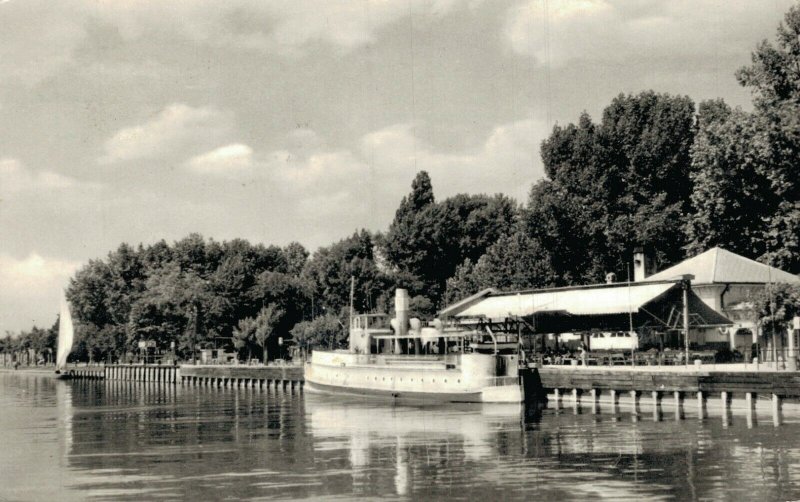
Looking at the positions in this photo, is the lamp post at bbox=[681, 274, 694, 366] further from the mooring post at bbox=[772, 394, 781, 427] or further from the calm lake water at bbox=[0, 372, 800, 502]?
the mooring post at bbox=[772, 394, 781, 427]

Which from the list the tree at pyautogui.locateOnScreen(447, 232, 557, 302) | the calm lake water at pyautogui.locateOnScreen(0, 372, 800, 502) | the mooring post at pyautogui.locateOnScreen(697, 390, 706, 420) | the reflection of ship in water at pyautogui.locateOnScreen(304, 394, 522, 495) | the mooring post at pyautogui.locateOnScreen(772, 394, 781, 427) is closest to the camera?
the calm lake water at pyautogui.locateOnScreen(0, 372, 800, 502)

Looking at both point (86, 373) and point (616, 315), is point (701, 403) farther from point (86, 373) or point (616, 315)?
point (86, 373)

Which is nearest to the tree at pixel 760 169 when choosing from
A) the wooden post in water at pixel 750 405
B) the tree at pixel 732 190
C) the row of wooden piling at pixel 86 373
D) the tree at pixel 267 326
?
the tree at pixel 732 190

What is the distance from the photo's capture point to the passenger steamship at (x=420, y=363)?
2239 inches

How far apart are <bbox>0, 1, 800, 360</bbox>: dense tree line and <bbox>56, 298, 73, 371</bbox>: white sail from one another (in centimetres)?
795

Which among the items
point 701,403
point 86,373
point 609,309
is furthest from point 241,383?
point 701,403

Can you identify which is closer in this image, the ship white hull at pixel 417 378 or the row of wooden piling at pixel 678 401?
the row of wooden piling at pixel 678 401

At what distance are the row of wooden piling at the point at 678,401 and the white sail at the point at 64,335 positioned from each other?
92.8m

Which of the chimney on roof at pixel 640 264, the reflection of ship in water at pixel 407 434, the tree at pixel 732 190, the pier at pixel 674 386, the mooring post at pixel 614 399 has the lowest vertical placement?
the reflection of ship in water at pixel 407 434

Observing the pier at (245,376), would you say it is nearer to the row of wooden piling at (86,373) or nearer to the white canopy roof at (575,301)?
the white canopy roof at (575,301)

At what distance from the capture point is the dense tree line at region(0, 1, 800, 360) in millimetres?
68188

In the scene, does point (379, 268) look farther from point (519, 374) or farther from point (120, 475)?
point (120, 475)

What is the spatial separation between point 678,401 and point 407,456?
18.8 meters

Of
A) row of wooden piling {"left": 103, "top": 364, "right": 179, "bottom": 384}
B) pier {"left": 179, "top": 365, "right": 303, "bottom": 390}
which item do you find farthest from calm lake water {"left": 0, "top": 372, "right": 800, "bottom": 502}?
row of wooden piling {"left": 103, "top": 364, "right": 179, "bottom": 384}
